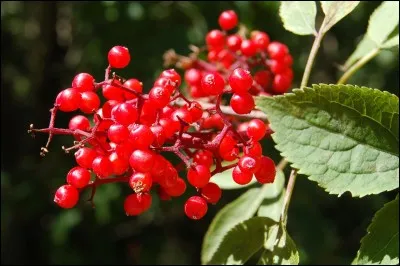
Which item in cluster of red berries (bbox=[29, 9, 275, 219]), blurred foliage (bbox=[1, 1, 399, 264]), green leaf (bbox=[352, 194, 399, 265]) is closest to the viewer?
cluster of red berries (bbox=[29, 9, 275, 219])

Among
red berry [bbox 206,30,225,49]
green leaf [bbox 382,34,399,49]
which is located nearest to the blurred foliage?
red berry [bbox 206,30,225,49]

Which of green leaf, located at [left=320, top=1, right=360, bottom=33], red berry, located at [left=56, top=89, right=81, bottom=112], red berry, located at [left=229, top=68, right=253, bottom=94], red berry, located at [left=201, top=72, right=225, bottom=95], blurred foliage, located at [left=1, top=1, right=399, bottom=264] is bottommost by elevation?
blurred foliage, located at [left=1, top=1, right=399, bottom=264]

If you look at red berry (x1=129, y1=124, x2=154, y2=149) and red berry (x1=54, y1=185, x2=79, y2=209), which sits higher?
red berry (x1=129, y1=124, x2=154, y2=149)

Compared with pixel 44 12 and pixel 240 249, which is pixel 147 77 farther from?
pixel 240 249

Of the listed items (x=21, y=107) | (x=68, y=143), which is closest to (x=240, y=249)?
(x=68, y=143)

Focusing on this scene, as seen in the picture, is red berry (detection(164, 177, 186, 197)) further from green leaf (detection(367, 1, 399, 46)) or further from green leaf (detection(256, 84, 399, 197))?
green leaf (detection(367, 1, 399, 46))
